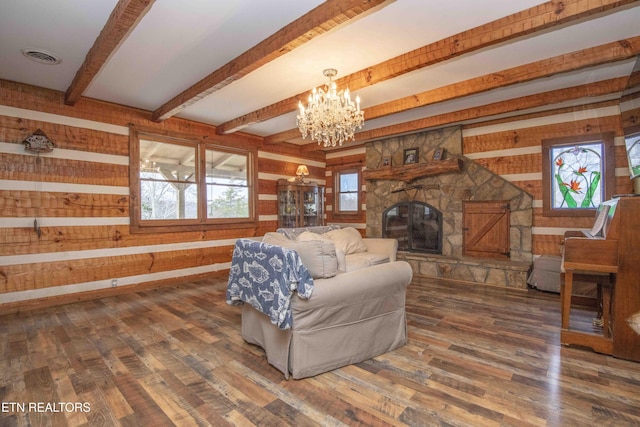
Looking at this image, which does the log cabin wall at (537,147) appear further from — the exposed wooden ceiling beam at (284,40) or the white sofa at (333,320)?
the exposed wooden ceiling beam at (284,40)

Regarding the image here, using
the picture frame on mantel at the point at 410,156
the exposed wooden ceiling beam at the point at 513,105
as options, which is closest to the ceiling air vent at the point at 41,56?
the exposed wooden ceiling beam at the point at 513,105

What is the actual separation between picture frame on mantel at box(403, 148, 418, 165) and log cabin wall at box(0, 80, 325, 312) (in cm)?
406

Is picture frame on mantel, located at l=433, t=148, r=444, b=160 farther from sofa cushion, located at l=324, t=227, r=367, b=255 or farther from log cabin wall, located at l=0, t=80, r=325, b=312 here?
log cabin wall, located at l=0, t=80, r=325, b=312

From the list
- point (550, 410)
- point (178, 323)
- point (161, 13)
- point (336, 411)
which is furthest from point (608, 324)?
point (161, 13)

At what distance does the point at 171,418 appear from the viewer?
1681 millimetres

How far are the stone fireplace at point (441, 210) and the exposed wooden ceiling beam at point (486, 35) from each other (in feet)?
8.95

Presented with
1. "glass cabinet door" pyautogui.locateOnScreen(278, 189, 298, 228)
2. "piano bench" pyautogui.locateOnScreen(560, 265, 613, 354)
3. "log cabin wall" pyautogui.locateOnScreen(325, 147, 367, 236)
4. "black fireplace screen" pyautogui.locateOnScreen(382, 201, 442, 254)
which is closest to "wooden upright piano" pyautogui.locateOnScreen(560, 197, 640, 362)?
"piano bench" pyautogui.locateOnScreen(560, 265, 613, 354)

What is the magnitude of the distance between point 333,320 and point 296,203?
4316mm

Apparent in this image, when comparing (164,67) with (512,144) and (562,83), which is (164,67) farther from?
(512,144)

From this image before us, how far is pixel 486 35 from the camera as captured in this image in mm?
2410

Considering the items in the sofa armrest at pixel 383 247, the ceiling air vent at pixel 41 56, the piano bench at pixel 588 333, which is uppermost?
the ceiling air vent at pixel 41 56

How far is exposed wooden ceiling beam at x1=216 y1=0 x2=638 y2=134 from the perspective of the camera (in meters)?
2.05

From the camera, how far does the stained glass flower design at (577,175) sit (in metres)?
4.16

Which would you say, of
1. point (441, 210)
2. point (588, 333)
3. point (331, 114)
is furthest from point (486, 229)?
point (331, 114)
